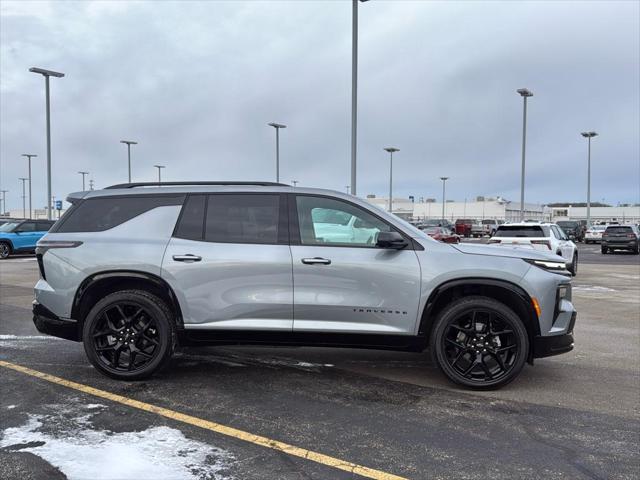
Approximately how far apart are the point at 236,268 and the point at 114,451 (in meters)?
1.92

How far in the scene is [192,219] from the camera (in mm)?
5363

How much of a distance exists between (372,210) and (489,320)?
4.80 ft

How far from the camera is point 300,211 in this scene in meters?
5.27

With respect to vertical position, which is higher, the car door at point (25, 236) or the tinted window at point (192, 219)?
the tinted window at point (192, 219)

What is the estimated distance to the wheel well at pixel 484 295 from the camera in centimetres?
497

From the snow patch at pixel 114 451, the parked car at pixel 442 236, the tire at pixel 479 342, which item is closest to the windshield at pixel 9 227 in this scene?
the parked car at pixel 442 236

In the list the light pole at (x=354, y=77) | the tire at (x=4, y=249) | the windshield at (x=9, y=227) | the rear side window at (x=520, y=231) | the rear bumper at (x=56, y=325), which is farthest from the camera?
the windshield at (x=9, y=227)

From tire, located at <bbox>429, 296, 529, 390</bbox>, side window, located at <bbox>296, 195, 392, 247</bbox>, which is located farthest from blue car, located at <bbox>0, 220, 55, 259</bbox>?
tire, located at <bbox>429, 296, 529, 390</bbox>

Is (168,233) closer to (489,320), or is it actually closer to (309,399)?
(309,399)

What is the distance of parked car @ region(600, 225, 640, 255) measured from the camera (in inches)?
1144

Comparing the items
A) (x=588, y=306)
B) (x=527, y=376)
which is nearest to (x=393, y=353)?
(x=527, y=376)

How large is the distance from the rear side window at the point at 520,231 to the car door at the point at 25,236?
62.3 ft

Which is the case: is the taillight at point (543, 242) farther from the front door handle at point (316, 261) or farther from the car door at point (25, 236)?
the car door at point (25, 236)

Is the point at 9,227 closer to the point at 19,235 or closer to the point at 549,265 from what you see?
the point at 19,235
